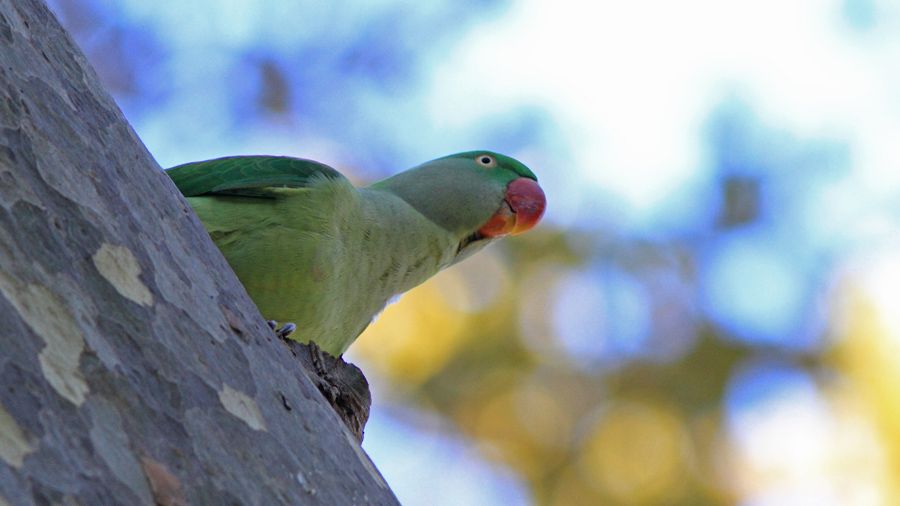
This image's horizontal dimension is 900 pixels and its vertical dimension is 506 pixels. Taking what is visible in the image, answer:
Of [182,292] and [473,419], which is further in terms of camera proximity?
[473,419]

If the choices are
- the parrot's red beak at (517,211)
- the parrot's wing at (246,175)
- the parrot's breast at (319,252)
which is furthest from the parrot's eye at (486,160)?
the parrot's wing at (246,175)

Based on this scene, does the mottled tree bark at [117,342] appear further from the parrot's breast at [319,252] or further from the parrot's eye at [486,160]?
the parrot's eye at [486,160]

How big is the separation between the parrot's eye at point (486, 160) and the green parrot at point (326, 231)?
0.92 ft

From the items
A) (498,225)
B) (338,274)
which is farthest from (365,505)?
(498,225)

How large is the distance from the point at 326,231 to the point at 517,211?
1339 mm

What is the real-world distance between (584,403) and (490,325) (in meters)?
1.06

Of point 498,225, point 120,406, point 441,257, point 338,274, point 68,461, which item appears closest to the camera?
point 68,461

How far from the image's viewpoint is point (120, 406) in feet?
4.61

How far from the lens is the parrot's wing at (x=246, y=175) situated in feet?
11.9

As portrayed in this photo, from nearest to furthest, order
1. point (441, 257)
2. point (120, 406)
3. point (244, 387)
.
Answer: point (120, 406)
point (244, 387)
point (441, 257)

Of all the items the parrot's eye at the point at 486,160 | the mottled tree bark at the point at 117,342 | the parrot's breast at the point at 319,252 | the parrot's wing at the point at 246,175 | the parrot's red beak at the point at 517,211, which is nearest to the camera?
the mottled tree bark at the point at 117,342

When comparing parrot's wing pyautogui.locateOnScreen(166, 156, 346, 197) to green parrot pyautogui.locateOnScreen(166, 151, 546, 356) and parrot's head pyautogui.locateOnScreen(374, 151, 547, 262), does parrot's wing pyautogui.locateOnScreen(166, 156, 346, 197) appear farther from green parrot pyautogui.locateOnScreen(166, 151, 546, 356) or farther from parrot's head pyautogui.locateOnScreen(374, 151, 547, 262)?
parrot's head pyautogui.locateOnScreen(374, 151, 547, 262)

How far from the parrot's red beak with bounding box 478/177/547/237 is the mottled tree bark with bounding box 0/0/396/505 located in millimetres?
2832

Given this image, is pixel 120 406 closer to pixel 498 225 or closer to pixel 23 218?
pixel 23 218
